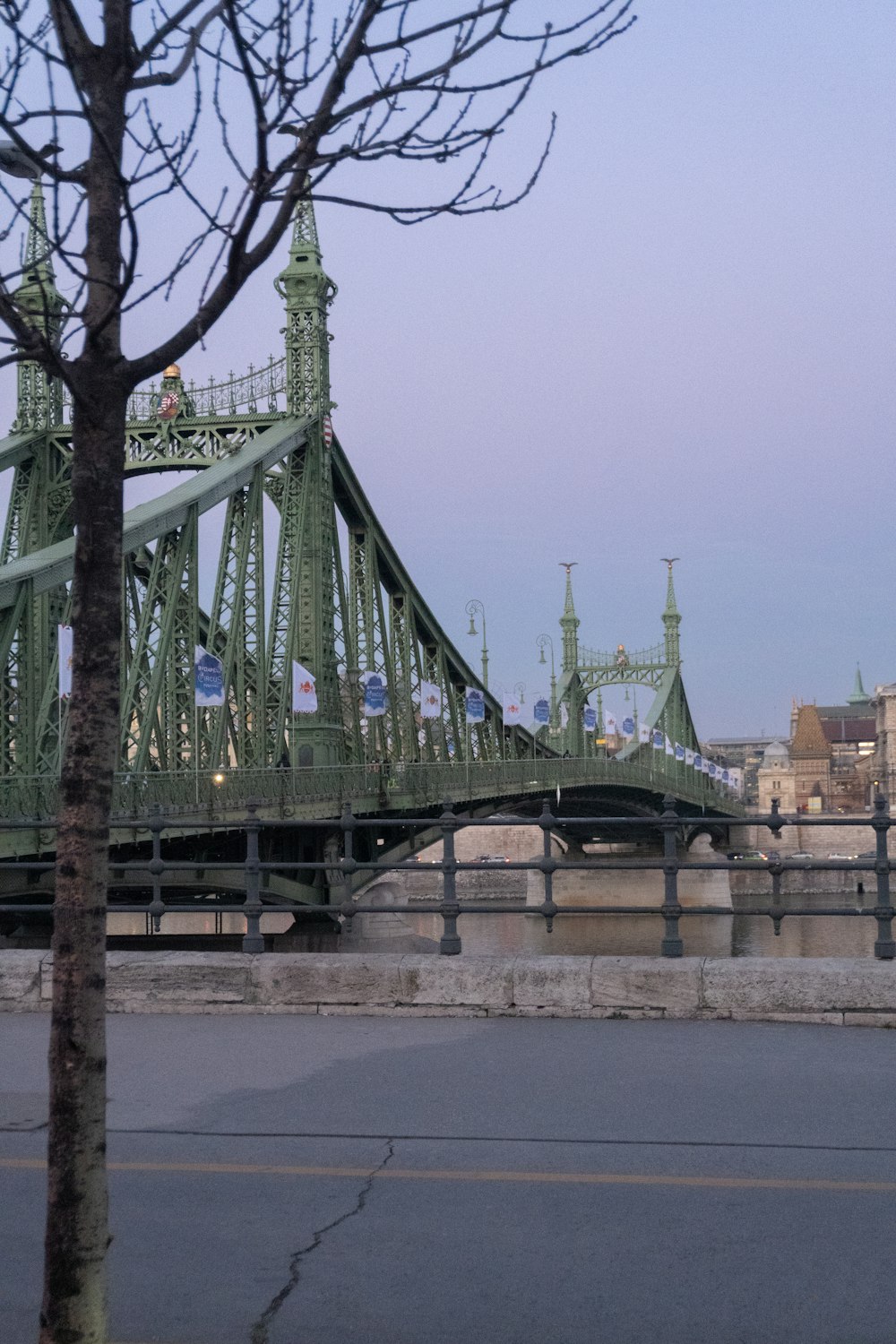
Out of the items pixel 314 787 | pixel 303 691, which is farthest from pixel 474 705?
pixel 314 787

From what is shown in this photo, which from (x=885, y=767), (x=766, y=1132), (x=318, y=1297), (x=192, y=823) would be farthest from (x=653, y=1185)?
(x=885, y=767)

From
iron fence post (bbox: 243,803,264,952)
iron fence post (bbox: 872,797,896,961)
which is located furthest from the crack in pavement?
iron fence post (bbox: 872,797,896,961)

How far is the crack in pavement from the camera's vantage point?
3.63 meters

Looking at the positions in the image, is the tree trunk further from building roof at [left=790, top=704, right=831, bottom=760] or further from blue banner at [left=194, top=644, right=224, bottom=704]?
building roof at [left=790, top=704, right=831, bottom=760]

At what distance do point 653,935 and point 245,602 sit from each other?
30.0 meters

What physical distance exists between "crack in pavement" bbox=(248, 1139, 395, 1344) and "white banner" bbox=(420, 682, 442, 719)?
121ft

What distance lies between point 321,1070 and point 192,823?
2418 millimetres

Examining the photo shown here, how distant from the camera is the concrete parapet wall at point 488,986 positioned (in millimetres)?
7422

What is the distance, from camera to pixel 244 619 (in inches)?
1340

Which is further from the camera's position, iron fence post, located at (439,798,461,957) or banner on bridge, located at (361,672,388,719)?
banner on bridge, located at (361,672,388,719)

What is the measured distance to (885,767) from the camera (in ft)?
429

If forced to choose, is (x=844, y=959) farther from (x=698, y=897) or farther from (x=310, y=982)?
(x=698, y=897)

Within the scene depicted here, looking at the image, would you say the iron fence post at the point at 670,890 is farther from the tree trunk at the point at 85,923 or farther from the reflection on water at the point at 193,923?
the reflection on water at the point at 193,923

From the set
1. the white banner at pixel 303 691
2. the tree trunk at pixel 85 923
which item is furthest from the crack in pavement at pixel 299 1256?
the white banner at pixel 303 691
